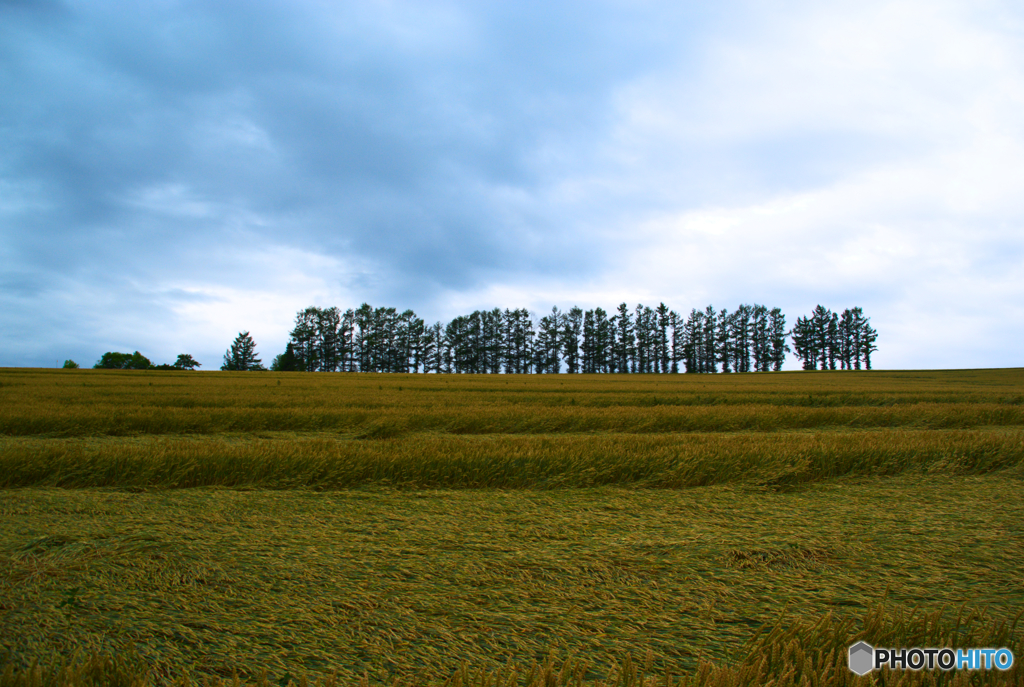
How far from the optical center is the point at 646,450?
13.3ft

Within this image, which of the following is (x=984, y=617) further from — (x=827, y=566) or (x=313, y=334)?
(x=313, y=334)

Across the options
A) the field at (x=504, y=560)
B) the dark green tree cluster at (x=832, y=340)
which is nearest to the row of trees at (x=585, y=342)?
the dark green tree cluster at (x=832, y=340)

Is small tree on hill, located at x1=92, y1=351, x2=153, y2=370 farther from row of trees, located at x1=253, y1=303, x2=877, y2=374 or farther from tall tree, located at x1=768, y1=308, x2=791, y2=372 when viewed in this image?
tall tree, located at x1=768, y1=308, x2=791, y2=372

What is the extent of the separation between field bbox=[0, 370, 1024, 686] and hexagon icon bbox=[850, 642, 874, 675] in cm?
3

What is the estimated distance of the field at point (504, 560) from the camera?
4.07 ft

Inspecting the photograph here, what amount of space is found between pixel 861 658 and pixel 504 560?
1.16 meters

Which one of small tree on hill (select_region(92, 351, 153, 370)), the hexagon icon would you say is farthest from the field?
small tree on hill (select_region(92, 351, 153, 370))

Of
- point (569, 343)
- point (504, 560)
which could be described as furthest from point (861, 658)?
point (569, 343)

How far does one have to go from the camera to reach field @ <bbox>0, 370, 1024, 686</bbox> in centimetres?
124

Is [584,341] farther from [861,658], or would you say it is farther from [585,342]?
[861,658]

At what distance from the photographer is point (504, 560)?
1.86m

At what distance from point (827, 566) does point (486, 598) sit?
1.42 meters

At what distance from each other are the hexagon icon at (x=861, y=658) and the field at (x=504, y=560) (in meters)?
0.03

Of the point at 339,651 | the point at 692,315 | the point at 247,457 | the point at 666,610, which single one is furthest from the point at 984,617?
the point at 692,315
